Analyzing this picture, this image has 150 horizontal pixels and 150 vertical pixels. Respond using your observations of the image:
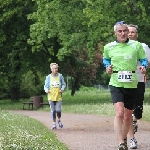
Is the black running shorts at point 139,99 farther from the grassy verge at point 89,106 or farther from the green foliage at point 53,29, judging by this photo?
the green foliage at point 53,29

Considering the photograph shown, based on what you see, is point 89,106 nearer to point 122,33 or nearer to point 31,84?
point 122,33

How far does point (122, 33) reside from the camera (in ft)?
28.9

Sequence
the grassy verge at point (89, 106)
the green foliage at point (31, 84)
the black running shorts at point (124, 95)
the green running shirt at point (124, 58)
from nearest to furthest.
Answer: the black running shorts at point (124, 95), the green running shirt at point (124, 58), the grassy verge at point (89, 106), the green foliage at point (31, 84)

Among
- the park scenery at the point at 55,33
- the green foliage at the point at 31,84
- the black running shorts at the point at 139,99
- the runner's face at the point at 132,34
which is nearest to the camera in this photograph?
the runner's face at the point at 132,34

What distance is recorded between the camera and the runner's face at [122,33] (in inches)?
345

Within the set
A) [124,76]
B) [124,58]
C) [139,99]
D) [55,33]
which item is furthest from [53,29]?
[124,76]

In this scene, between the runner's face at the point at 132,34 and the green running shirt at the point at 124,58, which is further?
the runner's face at the point at 132,34

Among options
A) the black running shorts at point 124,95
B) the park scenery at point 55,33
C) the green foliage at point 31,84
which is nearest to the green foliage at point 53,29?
the park scenery at point 55,33

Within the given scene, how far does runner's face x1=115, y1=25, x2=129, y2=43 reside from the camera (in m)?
8.76

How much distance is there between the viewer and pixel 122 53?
29.2ft

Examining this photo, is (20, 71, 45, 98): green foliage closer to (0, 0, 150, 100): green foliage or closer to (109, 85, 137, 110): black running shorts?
(0, 0, 150, 100): green foliage

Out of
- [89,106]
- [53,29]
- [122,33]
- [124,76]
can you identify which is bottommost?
[89,106]

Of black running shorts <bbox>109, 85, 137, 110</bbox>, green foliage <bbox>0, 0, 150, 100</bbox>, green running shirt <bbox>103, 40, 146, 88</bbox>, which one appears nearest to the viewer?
black running shorts <bbox>109, 85, 137, 110</bbox>

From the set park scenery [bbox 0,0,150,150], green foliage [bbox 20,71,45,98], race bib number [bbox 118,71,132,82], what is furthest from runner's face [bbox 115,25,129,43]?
green foliage [bbox 20,71,45,98]
